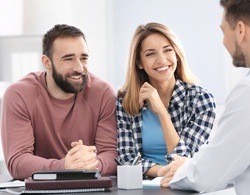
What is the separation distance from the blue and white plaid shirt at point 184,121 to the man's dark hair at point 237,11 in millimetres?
987

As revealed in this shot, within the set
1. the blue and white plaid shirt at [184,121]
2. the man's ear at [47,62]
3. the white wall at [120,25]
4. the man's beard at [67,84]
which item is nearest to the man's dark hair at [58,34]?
the man's ear at [47,62]

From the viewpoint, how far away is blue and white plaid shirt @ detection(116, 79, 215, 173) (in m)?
2.92

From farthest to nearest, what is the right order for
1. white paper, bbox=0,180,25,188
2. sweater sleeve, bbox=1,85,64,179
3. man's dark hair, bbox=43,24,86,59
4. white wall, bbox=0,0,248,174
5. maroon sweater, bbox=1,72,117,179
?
white wall, bbox=0,0,248,174 → man's dark hair, bbox=43,24,86,59 → maroon sweater, bbox=1,72,117,179 → sweater sleeve, bbox=1,85,64,179 → white paper, bbox=0,180,25,188

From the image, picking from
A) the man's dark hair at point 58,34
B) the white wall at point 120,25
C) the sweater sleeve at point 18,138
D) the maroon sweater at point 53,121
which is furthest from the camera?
the white wall at point 120,25

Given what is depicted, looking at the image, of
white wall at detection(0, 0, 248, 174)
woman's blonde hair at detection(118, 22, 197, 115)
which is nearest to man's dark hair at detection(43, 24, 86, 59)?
woman's blonde hair at detection(118, 22, 197, 115)

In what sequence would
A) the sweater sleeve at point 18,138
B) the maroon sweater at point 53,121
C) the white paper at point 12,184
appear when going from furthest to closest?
1. the maroon sweater at point 53,121
2. the sweater sleeve at point 18,138
3. the white paper at point 12,184

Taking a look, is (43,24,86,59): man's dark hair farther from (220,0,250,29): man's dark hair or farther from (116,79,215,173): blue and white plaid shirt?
(220,0,250,29): man's dark hair

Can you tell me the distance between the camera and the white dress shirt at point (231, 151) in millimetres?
1932

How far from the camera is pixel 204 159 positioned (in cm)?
203

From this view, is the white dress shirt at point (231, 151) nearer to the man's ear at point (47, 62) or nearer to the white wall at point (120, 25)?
the man's ear at point (47, 62)

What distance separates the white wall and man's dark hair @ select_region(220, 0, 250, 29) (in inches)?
94.5

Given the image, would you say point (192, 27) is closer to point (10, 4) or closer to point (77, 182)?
point (10, 4)

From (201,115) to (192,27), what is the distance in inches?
65.0

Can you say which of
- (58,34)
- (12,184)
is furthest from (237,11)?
(58,34)
